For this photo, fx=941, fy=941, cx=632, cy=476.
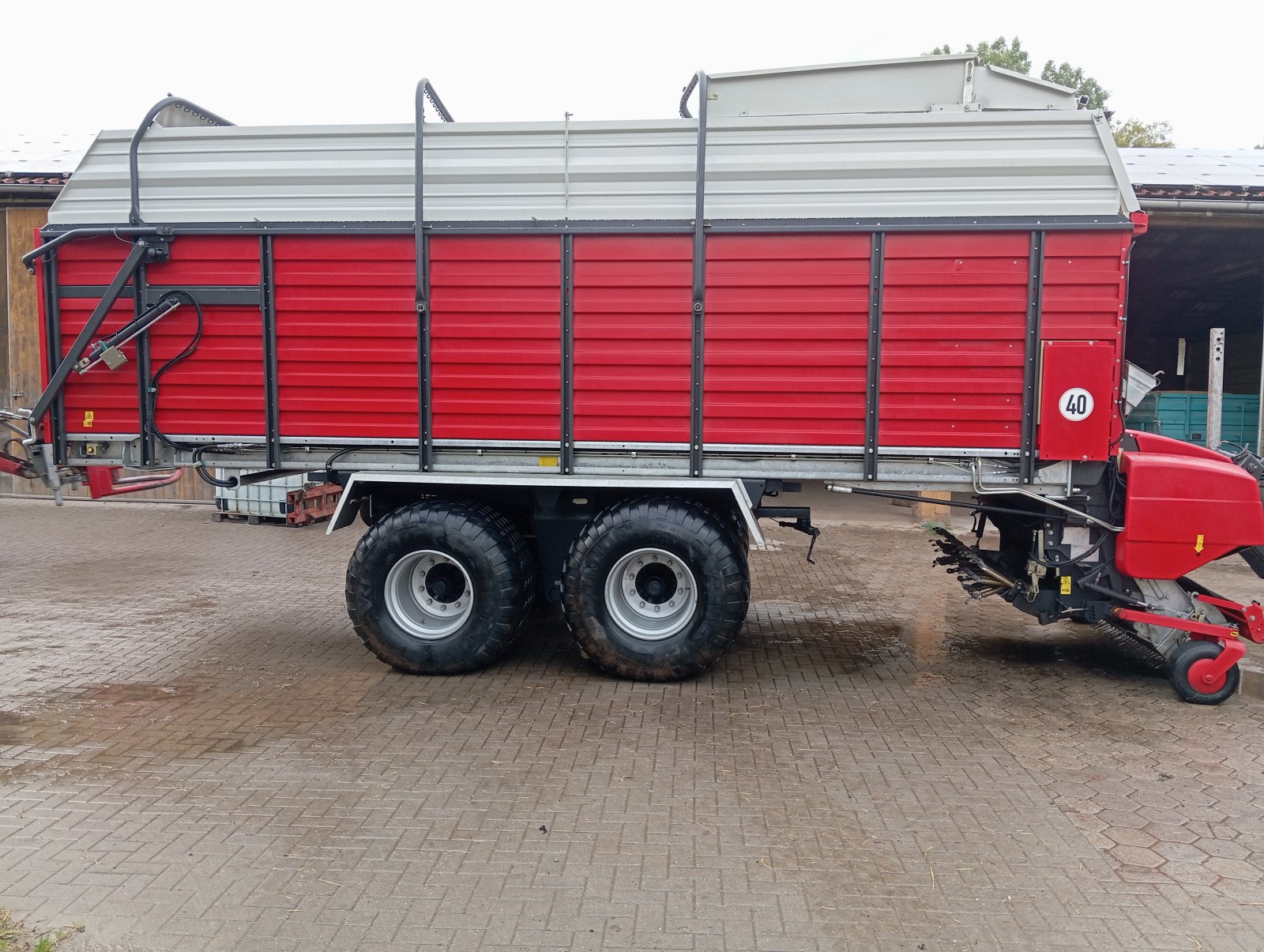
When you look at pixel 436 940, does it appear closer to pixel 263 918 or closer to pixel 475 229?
pixel 263 918

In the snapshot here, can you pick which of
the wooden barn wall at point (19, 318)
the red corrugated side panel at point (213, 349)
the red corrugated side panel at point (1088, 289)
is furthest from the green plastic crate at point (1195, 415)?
the wooden barn wall at point (19, 318)

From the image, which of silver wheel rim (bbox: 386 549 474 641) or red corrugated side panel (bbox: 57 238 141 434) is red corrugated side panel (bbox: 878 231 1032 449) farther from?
red corrugated side panel (bbox: 57 238 141 434)

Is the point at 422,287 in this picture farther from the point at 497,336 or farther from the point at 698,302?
the point at 698,302

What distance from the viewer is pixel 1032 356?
18.2 feet

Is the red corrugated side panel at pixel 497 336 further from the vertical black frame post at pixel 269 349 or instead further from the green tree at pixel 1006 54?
the green tree at pixel 1006 54

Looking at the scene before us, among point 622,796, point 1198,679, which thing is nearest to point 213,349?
point 622,796

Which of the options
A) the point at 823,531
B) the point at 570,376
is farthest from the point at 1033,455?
the point at 823,531

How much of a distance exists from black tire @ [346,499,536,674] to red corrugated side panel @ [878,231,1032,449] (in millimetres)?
2492

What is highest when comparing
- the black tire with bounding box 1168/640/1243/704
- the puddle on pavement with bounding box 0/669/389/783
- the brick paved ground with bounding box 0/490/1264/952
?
the black tire with bounding box 1168/640/1243/704

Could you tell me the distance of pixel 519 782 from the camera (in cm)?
443

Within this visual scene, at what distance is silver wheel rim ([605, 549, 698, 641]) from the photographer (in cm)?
589

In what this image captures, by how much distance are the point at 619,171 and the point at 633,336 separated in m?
1.01

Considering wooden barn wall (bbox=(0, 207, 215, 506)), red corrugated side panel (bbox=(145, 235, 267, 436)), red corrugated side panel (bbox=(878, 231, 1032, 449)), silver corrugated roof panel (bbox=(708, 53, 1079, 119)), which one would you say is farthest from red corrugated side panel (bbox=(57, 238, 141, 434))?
wooden barn wall (bbox=(0, 207, 215, 506))

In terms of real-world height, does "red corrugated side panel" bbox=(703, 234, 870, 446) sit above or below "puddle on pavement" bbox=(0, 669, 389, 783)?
above
